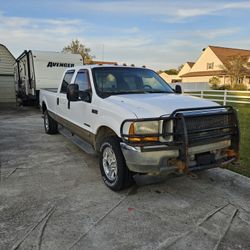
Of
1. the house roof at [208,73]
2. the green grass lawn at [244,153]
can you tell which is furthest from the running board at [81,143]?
the house roof at [208,73]

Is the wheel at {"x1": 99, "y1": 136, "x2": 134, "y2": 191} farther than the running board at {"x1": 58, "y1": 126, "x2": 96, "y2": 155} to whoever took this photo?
No

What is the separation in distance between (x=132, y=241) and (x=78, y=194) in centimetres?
148

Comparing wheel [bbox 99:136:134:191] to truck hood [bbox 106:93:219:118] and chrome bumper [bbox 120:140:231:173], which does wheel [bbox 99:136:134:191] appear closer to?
chrome bumper [bbox 120:140:231:173]

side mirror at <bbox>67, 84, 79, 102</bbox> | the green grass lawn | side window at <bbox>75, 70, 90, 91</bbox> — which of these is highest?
side window at <bbox>75, 70, 90, 91</bbox>

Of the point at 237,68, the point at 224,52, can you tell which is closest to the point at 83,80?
the point at 237,68

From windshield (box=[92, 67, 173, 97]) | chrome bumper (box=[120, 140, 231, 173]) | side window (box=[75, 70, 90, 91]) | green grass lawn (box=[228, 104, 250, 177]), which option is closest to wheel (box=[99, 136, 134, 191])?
chrome bumper (box=[120, 140, 231, 173])

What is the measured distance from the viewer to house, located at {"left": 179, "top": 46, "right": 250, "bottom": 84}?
139 ft

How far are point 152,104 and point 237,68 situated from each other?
37.9 m

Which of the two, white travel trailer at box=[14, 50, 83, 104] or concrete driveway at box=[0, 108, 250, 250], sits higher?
white travel trailer at box=[14, 50, 83, 104]

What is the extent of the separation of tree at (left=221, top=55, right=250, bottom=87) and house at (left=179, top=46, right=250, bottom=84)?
163 cm

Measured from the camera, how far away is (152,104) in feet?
13.3

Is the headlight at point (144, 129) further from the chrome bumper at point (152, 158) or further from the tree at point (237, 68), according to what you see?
the tree at point (237, 68)

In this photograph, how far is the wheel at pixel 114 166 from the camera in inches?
163

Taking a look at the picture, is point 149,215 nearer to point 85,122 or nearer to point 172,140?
point 172,140
